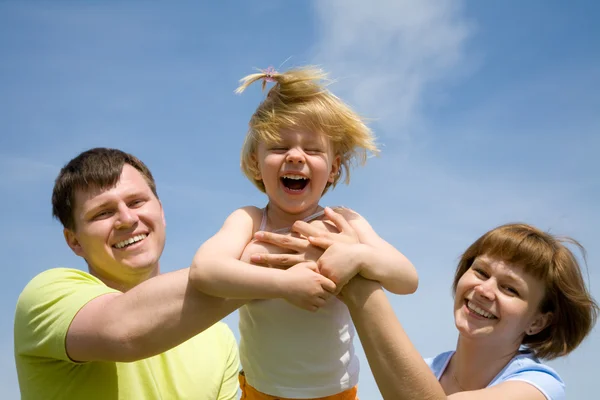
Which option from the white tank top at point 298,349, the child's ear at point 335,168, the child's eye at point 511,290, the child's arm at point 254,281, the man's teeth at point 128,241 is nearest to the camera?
the child's arm at point 254,281

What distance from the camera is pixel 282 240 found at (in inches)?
131

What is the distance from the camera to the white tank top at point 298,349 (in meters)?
3.45

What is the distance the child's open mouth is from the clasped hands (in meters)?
0.30

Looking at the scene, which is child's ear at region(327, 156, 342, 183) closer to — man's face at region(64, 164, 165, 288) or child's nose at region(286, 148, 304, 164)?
child's nose at region(286, 148, 304, 164)

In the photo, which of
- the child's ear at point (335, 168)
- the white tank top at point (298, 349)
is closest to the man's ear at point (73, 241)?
the white tank top at point (298, 349)

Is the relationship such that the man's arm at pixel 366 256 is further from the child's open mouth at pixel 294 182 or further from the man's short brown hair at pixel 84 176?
the man's short brown hair at pixel 84 176

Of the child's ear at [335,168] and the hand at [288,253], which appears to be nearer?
the hand at [288,253]

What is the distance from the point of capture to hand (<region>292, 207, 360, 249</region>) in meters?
3.26

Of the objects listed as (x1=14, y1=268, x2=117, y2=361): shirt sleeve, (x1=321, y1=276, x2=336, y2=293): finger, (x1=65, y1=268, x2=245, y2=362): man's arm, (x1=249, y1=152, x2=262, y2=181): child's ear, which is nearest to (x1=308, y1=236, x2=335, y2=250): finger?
(x1=321, y1=276, x2=336, y2=293): finger

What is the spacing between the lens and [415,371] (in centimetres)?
312

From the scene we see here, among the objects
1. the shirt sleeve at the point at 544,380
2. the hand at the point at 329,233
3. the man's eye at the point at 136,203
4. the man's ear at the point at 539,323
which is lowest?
the shirt sleeve at the point at 544,380

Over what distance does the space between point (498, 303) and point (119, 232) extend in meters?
2.79

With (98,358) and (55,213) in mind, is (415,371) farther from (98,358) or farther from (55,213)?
(55,213)

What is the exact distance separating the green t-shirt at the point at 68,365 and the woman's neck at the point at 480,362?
1891 mm
